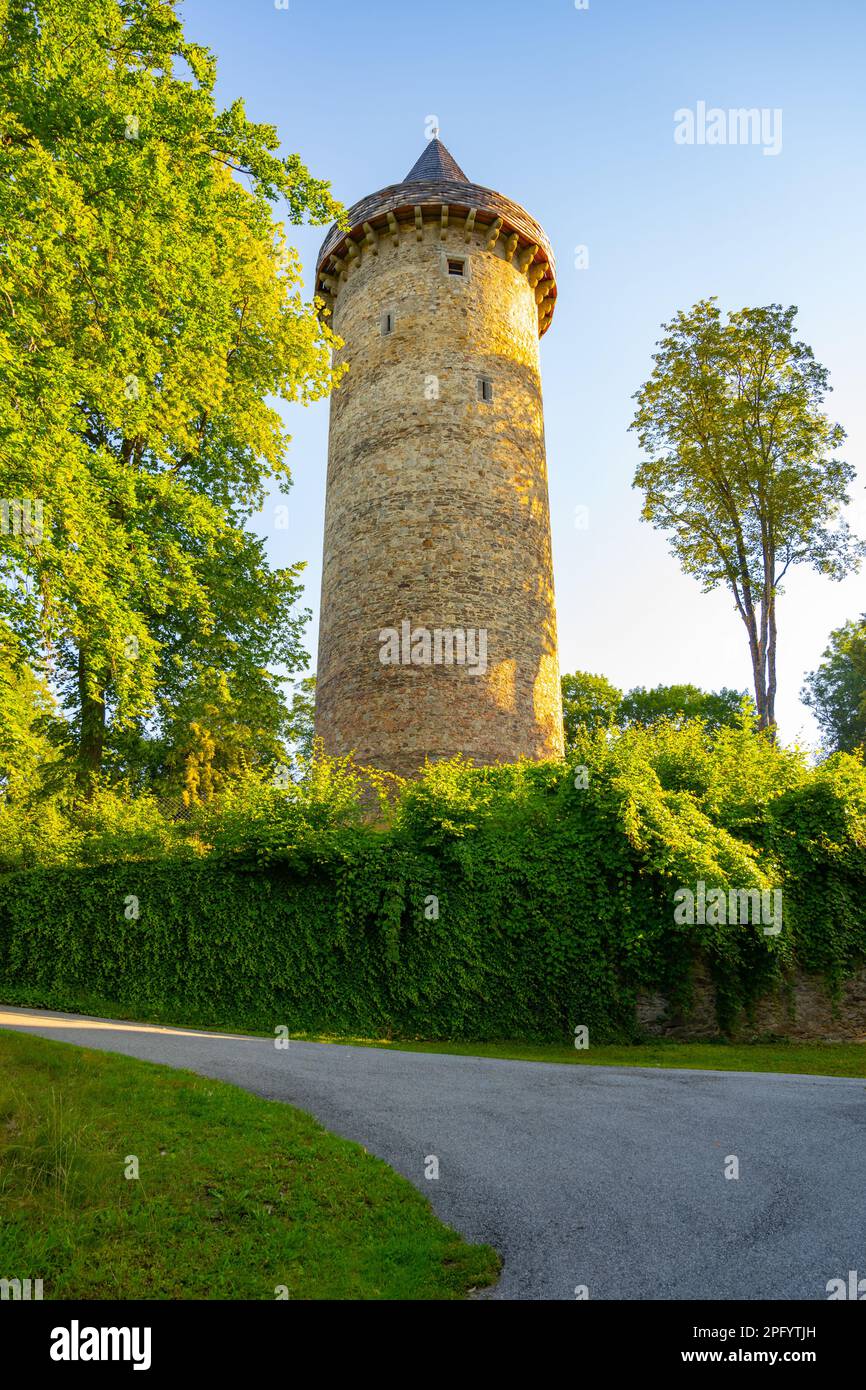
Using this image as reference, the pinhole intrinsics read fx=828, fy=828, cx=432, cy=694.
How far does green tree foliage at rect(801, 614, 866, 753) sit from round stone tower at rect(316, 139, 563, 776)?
2405cm

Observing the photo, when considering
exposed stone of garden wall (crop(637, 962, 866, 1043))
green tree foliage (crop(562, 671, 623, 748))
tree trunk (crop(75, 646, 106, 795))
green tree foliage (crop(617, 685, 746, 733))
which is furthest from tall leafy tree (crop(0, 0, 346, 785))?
green tree foliage (crop(617, 685, 746, 733))

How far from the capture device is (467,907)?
14820 mm

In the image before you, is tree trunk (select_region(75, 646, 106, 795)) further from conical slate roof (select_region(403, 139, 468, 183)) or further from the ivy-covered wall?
conical slate roof (select_region(403, 139, 468, 183))

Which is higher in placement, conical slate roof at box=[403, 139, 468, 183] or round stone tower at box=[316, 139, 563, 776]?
conical slate roof at box=[403, 139, 468, 183]

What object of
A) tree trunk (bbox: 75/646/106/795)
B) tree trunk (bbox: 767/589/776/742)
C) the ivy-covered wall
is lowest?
the ivy-covered wall

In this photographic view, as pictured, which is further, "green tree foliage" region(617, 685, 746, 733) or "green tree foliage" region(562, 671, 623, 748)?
"green tree foliage" region(617, 685, 746, 733)

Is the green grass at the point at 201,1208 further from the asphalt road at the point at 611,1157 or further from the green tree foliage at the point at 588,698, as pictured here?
the green tree foliage at the point at 588,698

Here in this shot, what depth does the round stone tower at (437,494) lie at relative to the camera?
21.9 m

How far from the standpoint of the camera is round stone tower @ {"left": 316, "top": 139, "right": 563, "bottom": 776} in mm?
21859

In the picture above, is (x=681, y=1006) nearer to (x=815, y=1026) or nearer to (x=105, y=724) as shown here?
(x=815, y=1026)

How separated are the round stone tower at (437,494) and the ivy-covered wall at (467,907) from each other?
225 inches

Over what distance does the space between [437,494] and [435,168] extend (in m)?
12.5
